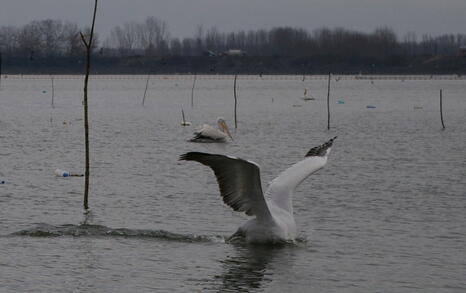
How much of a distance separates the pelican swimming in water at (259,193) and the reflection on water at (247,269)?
0.16 meters

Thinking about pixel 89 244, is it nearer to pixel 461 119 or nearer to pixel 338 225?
pixel 338 225

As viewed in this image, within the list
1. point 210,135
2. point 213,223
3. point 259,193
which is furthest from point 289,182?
point 210,135

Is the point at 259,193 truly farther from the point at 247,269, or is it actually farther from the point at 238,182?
the point at 247,269

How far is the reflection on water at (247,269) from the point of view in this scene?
39.5 ft

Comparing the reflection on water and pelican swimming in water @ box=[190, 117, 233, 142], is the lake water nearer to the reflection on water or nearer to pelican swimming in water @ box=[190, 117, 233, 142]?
the reflection on water

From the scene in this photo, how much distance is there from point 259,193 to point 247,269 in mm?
992

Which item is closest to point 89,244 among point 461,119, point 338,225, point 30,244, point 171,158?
point 30,244

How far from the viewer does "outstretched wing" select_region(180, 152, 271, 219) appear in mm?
12062

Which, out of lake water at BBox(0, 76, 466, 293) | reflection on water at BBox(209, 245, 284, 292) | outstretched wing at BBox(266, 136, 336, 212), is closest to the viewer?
reflection on water at BBox(209, 245, 284, 292)

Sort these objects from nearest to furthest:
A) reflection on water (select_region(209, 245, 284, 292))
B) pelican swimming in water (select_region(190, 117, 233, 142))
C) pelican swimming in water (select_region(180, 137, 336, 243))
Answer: reflection on water (select_region(209, 245, 284, 292)) → pelican swimming in water (select_region(180, 137, 336, 243)) → pelican swimming in water (select_region(190, 117, 233, 142))

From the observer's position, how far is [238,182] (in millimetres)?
12664

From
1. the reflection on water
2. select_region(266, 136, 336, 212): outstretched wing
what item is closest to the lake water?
the reflection on water

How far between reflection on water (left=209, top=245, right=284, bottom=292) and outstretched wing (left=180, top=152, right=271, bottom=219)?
0.56 m

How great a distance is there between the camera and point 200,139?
34.2 meters
